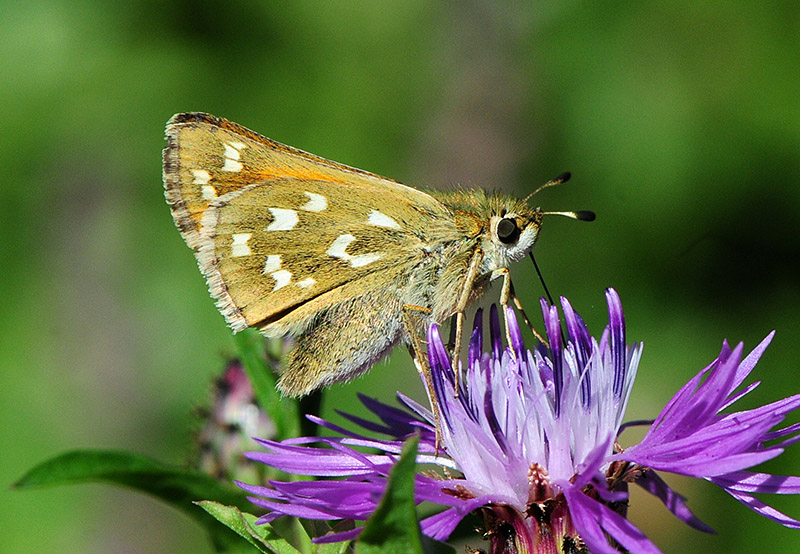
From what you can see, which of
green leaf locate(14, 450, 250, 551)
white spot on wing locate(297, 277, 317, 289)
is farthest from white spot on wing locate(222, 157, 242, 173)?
green leaf locate(14, 450, 250, 551)

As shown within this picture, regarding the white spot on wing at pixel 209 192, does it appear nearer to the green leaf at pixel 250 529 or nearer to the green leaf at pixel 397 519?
the green leaf at pixel 250 529

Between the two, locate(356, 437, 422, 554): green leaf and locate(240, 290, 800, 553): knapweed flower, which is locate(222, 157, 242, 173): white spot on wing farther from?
locate(356, 437, 422, 554): green leaf

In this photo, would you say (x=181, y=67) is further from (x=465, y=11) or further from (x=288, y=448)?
(x=288, y=448)

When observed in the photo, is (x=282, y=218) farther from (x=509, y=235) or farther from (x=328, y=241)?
(x=509, y=235)

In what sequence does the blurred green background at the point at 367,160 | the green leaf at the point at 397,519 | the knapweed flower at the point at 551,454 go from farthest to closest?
the blurred green background at the point at 367,160 → the knapweed flower at the point at 551,454 → the green leaf at the point at 397,519

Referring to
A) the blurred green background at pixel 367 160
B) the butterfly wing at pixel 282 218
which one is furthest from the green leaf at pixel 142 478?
the blurred green background at pixel 367 160

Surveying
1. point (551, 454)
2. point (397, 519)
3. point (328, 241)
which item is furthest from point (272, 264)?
point (397, 519)

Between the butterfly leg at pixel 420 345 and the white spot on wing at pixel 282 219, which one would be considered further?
the white spot on wing at pixel 282 219
